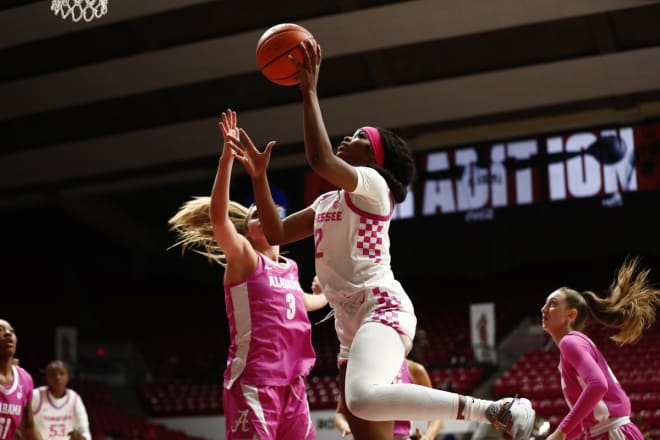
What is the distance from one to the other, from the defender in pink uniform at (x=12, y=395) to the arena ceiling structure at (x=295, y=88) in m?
10.2

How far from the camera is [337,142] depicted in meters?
17.8

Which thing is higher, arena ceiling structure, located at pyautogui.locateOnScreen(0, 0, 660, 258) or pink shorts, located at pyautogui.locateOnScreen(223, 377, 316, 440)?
arena ceiling structure, located at pyautogui.locateOnScreen(0, 0, 660, 258)

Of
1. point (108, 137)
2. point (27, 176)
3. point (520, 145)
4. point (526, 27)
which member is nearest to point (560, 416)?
point (520, 145)

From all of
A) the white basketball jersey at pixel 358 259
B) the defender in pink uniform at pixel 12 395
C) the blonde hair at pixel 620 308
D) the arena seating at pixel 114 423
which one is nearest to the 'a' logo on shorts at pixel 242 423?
the white basketball jersey at pixel 358 259

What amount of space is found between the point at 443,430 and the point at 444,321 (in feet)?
17.5

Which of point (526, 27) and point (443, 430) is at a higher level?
point (526, 27)

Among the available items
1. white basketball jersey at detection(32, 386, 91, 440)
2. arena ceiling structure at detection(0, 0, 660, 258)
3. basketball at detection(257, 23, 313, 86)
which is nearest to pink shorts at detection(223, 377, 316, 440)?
basketball at detection(257, 23, 313, 86)

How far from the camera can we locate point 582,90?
50.3ft

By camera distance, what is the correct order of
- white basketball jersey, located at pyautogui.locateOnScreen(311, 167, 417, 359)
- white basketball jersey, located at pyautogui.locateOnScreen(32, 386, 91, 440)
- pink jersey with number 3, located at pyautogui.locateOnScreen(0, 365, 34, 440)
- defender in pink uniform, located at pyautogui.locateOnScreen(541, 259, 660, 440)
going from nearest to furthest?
white basketball jersey, located at pyautogui.locateOnScreen(311, 167, 417, 359)
defender in pink uniform, located at pyautogui.locateOnScreen(541, 259, 660, 440)
pink jersey with number 3, located at pyautogui.locateOnScreen(0, 365, 34, 440)
white basketball jersey, located at pyautogui.locateOnScreen(32, 386, 91, 440)

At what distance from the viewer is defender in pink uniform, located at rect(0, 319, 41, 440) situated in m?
5.64

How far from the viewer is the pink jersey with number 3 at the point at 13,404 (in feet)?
18.5

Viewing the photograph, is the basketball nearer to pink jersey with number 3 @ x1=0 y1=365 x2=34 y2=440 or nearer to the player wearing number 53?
the player wearing number 53

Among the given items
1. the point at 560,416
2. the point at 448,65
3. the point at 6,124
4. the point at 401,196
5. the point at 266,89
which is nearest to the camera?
the point at 401,196

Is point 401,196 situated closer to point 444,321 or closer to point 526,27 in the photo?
point 526,27
